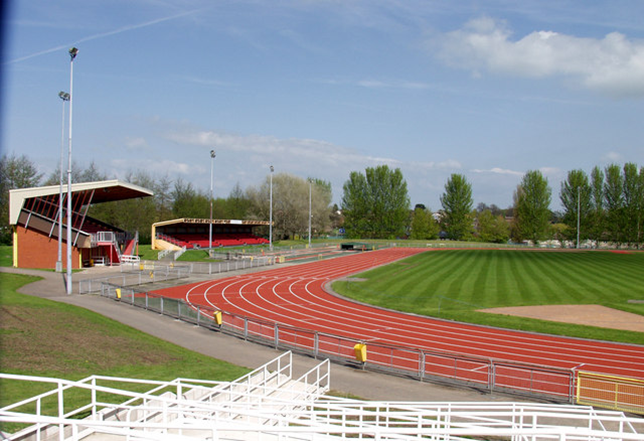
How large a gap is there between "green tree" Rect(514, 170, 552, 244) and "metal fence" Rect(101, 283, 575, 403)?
95936 millimetres

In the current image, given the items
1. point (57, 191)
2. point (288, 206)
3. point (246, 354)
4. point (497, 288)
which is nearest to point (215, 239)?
point (288, 206)

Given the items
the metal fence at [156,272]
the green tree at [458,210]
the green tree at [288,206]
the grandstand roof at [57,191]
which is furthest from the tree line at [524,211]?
the grandstand roof at [57,191]

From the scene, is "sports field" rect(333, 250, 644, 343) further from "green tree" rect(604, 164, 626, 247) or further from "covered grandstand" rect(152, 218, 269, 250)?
"green tree" rect(604, 164, 626, 247)

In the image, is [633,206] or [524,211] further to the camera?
[524,211]

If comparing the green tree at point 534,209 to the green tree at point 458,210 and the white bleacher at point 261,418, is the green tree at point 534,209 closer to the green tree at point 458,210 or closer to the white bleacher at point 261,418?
the green tree at point 458,210

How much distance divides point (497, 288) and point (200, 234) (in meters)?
49.5

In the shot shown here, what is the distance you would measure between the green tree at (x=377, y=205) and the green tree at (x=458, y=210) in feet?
32.5

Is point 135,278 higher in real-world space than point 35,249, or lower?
lower

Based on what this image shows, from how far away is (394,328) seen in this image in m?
24.0

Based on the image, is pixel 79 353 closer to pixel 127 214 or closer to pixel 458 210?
pixel 127 214

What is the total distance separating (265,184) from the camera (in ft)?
320

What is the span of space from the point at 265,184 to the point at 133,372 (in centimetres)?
8408

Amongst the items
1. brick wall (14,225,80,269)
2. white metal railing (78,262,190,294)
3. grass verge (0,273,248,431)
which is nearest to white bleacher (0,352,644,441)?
grass verge (0,273,248,431)

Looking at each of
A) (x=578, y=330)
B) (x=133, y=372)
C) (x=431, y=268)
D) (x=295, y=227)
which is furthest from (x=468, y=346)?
(x=295, y=227)
